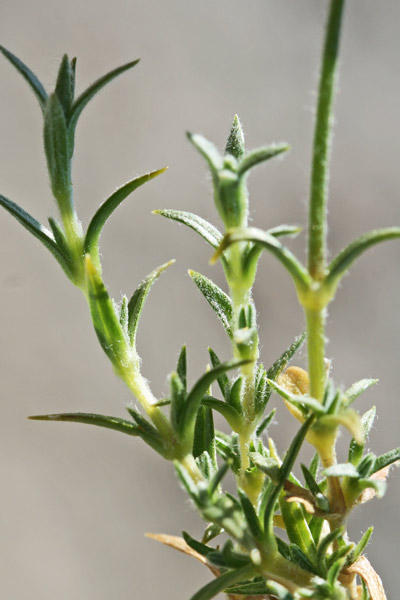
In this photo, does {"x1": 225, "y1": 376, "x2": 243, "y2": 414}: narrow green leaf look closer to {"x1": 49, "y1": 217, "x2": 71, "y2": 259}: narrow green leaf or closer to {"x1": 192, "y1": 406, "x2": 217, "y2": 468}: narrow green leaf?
{"x1": 192, "y1": 406, "x2": 217, "y2": 468}: narrow green leaf

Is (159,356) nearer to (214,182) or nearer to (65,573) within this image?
(65,573)

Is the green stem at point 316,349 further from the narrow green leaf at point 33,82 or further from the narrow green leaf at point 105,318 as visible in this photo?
the narrow green leaf at point 33,82

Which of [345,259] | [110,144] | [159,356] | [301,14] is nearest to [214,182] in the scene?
[345,259]

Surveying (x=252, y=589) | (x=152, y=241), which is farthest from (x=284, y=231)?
(x=152, y=241)

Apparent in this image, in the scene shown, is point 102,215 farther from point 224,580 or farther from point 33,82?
point 224,580

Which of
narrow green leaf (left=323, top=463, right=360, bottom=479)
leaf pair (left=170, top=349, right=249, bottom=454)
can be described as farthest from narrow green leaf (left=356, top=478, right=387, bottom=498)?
leaf pair (left=170, top=349, right=249, bottom=454)
